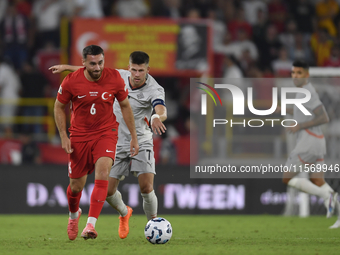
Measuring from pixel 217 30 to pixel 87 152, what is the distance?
9.05 meters

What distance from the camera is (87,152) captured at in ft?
21.8

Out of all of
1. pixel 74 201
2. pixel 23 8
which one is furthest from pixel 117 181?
pixel 23 8

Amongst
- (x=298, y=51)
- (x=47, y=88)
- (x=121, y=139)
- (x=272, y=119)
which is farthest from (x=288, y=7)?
(x=121, y=139)

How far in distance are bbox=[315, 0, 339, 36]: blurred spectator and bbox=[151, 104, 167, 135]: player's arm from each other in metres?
10.0

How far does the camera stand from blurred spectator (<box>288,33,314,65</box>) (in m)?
15.0

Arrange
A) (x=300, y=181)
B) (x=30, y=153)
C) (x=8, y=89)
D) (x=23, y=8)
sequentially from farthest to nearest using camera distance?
(x=23, y=8)
(x=8, y=89)
(x=30, y=153)
(x=300, y=181)

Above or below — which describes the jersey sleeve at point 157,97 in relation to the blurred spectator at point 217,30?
below

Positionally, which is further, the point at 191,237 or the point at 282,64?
the point at 282,64

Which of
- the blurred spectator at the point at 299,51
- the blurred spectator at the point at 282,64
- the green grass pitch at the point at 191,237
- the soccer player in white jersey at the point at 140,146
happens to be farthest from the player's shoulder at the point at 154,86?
the blurred spectator at the point at 299,51

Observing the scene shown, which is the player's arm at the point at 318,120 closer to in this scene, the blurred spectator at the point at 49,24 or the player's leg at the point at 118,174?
the player's leg at the point at 118,174

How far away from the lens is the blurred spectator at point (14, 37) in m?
14.2

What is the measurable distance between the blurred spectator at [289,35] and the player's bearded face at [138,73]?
893 cm

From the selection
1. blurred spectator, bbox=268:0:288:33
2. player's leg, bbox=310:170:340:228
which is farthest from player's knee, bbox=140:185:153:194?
blurred spectator, bbox=268:0:288:33

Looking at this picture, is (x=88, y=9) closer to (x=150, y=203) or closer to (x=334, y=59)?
(x=334, y=59)
